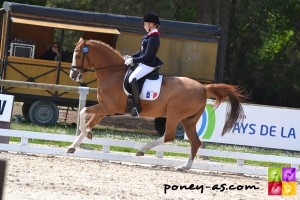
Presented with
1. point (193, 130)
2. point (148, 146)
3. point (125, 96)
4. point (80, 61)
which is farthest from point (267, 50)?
point (80, 61)

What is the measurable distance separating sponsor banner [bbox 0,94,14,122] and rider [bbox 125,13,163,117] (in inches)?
88.9

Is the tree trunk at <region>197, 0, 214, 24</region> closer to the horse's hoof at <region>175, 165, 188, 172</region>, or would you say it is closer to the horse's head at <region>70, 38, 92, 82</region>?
the horse's head at <region>70, 38, 92, 82</region>

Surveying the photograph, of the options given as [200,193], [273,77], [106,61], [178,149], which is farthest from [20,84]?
[273,77]

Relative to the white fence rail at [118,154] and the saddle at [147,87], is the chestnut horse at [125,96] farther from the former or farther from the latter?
the white fence rail at [118,154]

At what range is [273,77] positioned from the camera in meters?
34.0

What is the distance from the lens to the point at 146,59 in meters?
12.9

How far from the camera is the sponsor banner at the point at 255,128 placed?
1455 centimetres

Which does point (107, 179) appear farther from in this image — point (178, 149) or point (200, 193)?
point (178, 149)

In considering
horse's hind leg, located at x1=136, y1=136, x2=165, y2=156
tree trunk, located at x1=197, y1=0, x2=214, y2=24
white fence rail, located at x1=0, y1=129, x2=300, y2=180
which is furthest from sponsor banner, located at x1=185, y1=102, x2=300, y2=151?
tree trunk, located at x1=197, y1=0, x2=214, y2=24

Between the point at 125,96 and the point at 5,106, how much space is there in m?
2.23

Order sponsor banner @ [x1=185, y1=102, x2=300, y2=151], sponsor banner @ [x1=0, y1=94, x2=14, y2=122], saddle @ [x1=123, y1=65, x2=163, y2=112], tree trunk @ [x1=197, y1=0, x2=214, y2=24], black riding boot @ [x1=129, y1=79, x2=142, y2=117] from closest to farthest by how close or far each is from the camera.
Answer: black riding boot @ [x1=129, y1=79, x2=142, y2=117] < saddle @ [x1=123, y1=65, x2=163, y2=112] < sponsor banner @ [x1=0, y1=94, x2=14, y2=122] < sponsor banner @ [x1=185, y1=102, x2=300, y2=151] < tree trunk @ [x1=197, y1=0, x2=214, y2=24]

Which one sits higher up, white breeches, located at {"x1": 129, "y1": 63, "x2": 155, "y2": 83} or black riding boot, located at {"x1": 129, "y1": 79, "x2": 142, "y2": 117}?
white breeches, located at {"x1": 129, "y1": 63, "x2": 155, "y2": 83}

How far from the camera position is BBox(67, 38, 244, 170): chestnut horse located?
43.2 ft

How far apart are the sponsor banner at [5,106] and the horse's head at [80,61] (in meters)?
1.32
